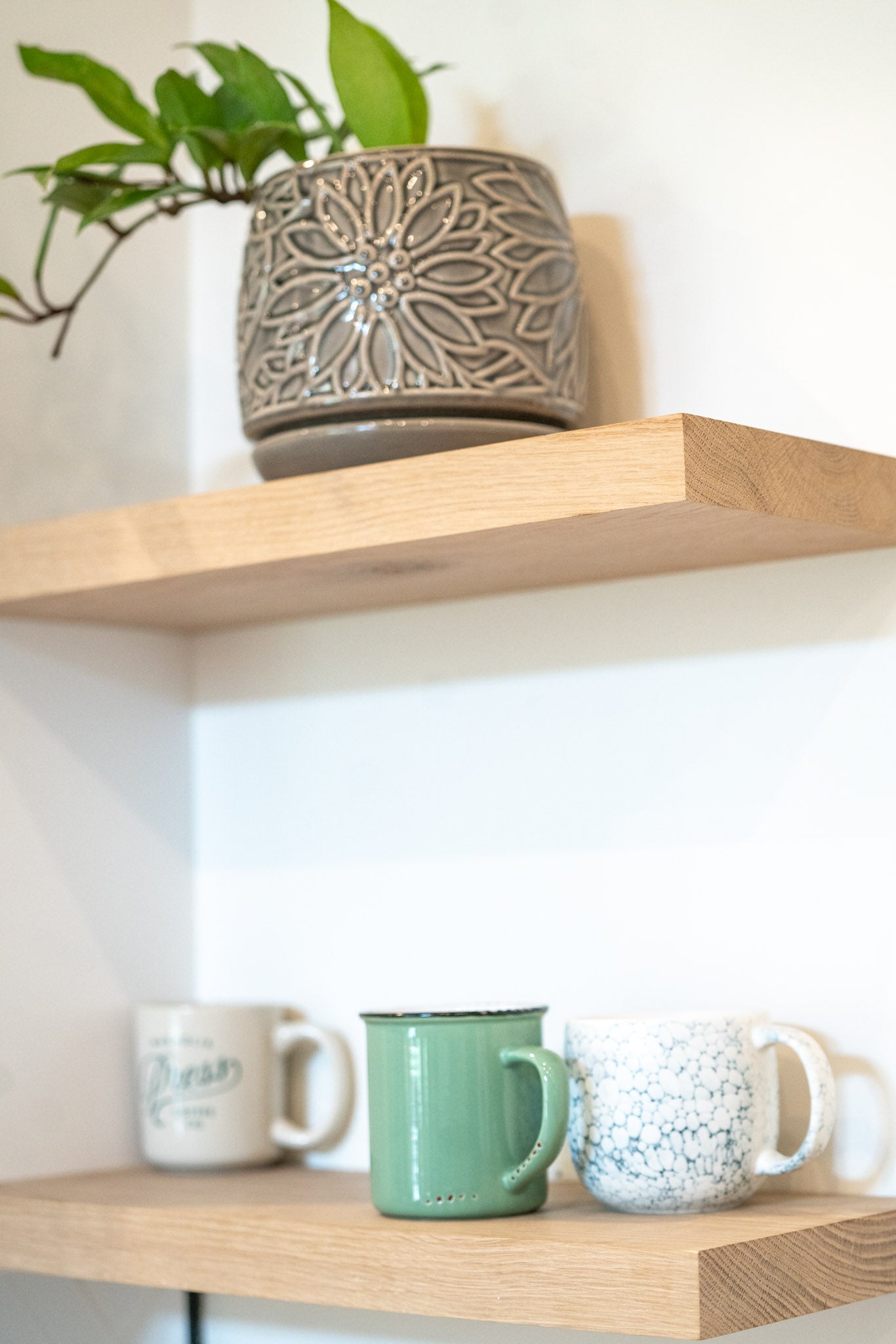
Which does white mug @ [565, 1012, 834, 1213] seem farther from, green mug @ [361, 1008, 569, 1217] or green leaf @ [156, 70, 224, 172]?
green leaf @ [156, 70, 224, 172]

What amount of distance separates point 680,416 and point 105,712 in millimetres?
512

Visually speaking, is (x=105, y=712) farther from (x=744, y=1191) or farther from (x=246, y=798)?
(x=744, y=1191)

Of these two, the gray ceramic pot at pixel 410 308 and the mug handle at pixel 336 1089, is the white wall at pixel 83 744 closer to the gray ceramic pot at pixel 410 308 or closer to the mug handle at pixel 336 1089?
the mug handle at pixel 336 1089

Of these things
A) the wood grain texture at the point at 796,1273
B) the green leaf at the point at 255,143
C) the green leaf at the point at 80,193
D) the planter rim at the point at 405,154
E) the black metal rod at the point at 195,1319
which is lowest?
the black metal rod at the point at 195,1319

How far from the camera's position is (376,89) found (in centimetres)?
86

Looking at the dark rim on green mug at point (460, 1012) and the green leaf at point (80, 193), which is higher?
the green leaf at point (80, 193)

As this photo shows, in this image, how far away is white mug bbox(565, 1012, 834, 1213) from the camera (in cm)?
74

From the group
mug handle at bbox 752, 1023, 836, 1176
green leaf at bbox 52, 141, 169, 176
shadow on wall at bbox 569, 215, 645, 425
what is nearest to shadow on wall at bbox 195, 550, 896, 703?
shadow on wall at bbox 569, 215, 645, 425

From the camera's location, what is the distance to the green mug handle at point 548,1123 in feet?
2.50

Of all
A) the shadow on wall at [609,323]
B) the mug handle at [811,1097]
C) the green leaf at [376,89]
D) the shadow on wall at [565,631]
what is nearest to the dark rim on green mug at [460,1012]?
the mug handle at [811,1097]

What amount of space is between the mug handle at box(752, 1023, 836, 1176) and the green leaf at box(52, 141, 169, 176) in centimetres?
54

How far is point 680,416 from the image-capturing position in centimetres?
67

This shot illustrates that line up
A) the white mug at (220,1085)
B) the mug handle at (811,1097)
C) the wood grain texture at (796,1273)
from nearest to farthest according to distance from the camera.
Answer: the wood grain texture at (796,1273), the mug handle at (811,1097), the white mug at (220,1085)

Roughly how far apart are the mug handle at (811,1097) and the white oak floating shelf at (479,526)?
0.24 metres
